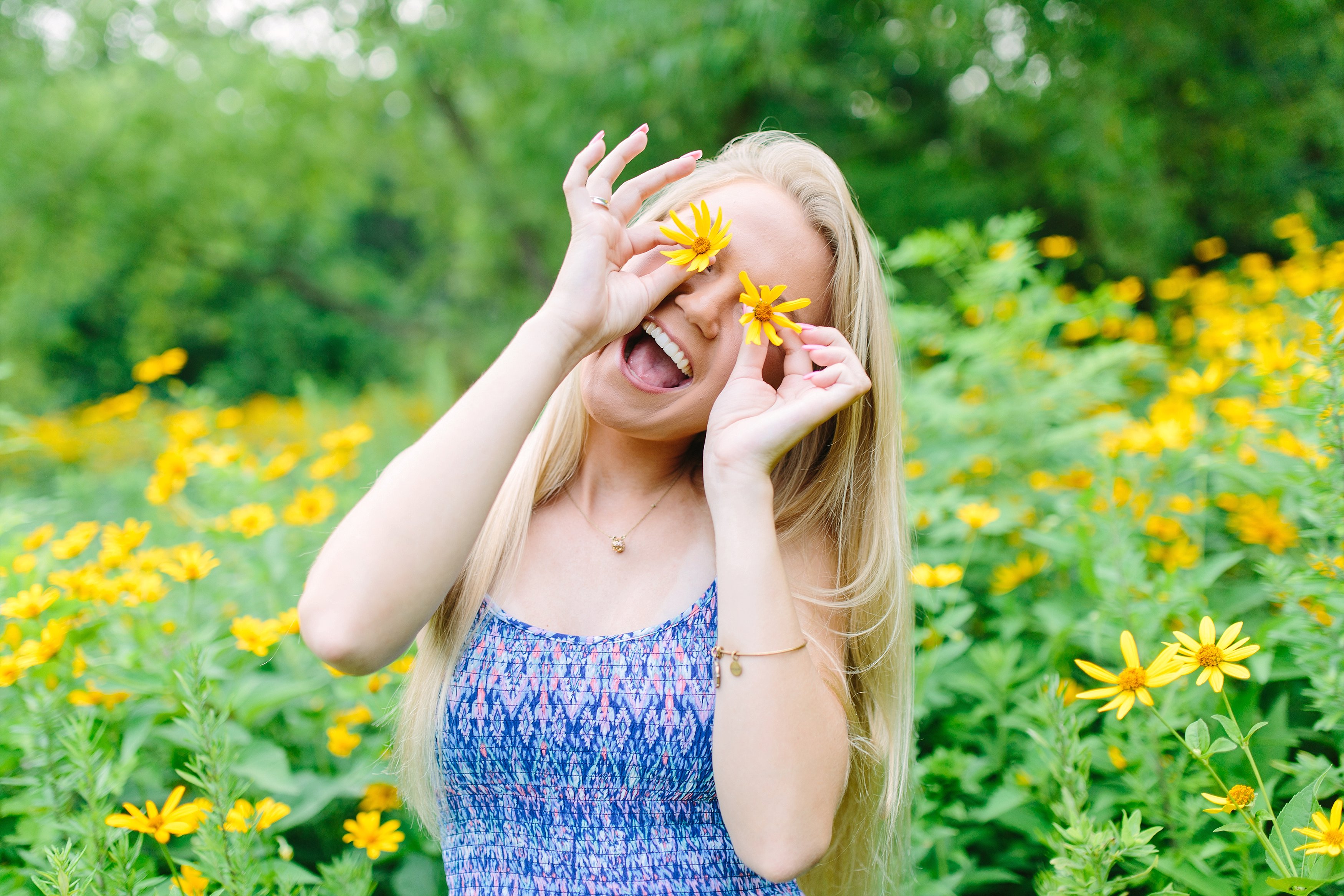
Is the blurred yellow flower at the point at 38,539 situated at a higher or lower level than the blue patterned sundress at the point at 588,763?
higher

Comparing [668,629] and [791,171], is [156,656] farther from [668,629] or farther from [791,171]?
[791,171]

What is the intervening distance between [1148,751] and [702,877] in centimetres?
73

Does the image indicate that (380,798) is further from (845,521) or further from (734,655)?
(845,521)

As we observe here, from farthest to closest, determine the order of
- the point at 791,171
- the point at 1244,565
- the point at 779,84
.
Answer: the point at 779,84 → the point at 1244,565 → the point at 791,171

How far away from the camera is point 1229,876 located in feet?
4.25

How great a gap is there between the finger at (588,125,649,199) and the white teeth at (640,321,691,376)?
182 mm

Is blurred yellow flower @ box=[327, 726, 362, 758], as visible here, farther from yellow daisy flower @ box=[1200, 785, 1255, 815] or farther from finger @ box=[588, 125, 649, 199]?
yellow daisy flower @ box=[1200, 785, 1255, 815]

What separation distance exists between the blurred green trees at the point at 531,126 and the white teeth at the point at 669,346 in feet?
5.22

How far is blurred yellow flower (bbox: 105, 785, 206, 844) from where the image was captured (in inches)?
43.0

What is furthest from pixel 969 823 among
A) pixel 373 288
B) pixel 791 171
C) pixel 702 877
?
pixel 373 288

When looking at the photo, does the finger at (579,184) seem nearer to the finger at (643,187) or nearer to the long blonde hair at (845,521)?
the finger at (643,187)

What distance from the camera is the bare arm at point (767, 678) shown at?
1.00m

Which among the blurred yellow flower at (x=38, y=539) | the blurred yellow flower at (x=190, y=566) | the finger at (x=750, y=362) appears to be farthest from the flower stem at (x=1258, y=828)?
the blurred yellow flower at (x=38, y=539)

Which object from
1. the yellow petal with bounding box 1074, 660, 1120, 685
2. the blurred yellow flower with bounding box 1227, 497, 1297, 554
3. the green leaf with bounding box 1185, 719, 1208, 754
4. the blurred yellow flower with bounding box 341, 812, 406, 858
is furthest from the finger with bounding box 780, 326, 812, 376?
the blurred yellow flower with bounding box 1227, 497, 1297, 554
